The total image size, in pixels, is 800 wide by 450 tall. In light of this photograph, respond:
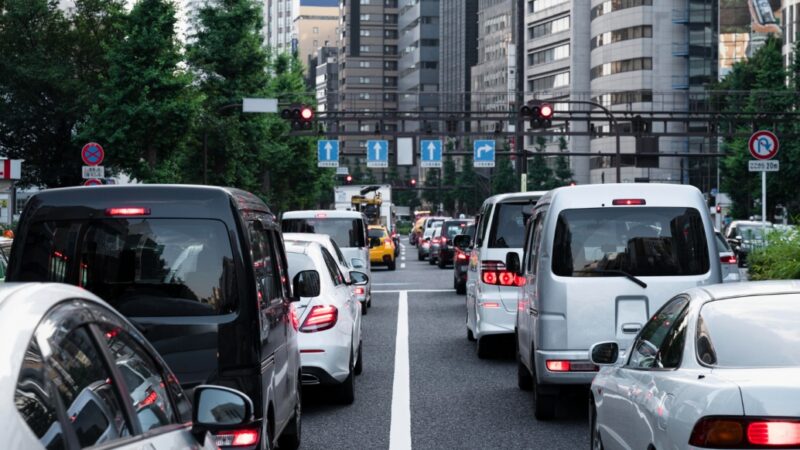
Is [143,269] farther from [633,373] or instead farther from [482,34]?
[482,34]

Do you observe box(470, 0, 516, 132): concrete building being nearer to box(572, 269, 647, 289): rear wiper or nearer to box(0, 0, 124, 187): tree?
box(0, 0, 124, 187): tree

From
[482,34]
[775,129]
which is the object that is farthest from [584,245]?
[482,34]

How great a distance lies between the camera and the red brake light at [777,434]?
4.75 metres

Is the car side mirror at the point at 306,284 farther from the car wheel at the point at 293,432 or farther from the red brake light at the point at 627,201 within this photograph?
the red brake light at the point at 627,201

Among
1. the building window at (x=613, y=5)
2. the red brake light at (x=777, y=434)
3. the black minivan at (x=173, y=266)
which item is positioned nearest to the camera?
the red brake light at (x=777, y=434)

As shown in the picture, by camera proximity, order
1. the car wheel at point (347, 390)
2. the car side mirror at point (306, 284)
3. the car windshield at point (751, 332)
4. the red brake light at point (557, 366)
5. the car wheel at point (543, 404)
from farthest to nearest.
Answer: the car wheel at point (347, 390) → the car wheel at point (543, 404) → the red brake light at point (557, 366) → the car side mirror at point (306, 284) → the car windshield at point (751, 332)

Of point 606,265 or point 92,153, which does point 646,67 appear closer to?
point 92,153

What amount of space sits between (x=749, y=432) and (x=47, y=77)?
52899 mm

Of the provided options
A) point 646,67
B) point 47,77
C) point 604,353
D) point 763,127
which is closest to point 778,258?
point 604,353

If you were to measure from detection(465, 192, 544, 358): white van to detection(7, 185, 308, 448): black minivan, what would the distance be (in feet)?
27.6

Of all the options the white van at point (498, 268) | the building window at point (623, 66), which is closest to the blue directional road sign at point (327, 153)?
the building window at point (623, 66)

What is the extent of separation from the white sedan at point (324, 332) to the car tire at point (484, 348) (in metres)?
3.78

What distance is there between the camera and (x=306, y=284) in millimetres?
9750

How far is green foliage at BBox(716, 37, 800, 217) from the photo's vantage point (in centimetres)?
6494
